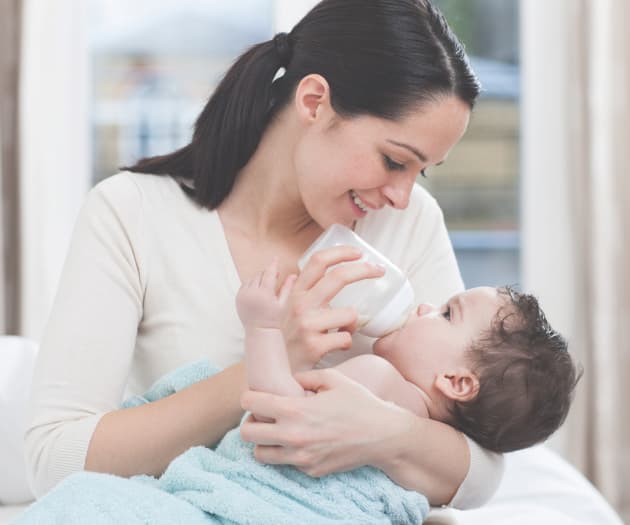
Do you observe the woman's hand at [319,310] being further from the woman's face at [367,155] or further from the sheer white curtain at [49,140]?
the sheer white curtain at [49,140]

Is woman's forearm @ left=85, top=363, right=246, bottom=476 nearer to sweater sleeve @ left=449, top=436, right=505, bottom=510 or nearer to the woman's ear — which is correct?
sweater sleeve @ left=449, top=436, right=505, bottom=510

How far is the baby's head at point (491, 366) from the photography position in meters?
1.42

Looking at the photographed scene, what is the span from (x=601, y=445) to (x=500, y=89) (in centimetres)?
136

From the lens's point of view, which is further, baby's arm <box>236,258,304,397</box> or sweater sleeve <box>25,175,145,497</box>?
sweater sleeve <box>25,175,145,497</box>

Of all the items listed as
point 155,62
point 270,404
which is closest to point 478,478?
point 270,404

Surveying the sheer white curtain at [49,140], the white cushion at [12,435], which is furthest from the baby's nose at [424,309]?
the sheer white curtain at [49,140]

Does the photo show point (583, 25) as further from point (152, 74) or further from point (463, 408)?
point (463, 408)

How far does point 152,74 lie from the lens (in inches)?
150

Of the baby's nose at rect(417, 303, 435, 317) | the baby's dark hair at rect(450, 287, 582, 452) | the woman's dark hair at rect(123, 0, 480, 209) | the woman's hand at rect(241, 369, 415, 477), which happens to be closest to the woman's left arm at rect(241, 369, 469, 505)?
the woman's hand at rect(241, 369, 415, 477)

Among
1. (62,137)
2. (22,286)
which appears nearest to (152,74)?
(62,137)

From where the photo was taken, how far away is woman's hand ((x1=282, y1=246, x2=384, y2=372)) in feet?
4.28

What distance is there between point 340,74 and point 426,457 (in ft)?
→ 2.01

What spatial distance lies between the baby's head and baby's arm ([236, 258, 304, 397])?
0.84 feet

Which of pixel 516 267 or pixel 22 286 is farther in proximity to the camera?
pixel 516 267
